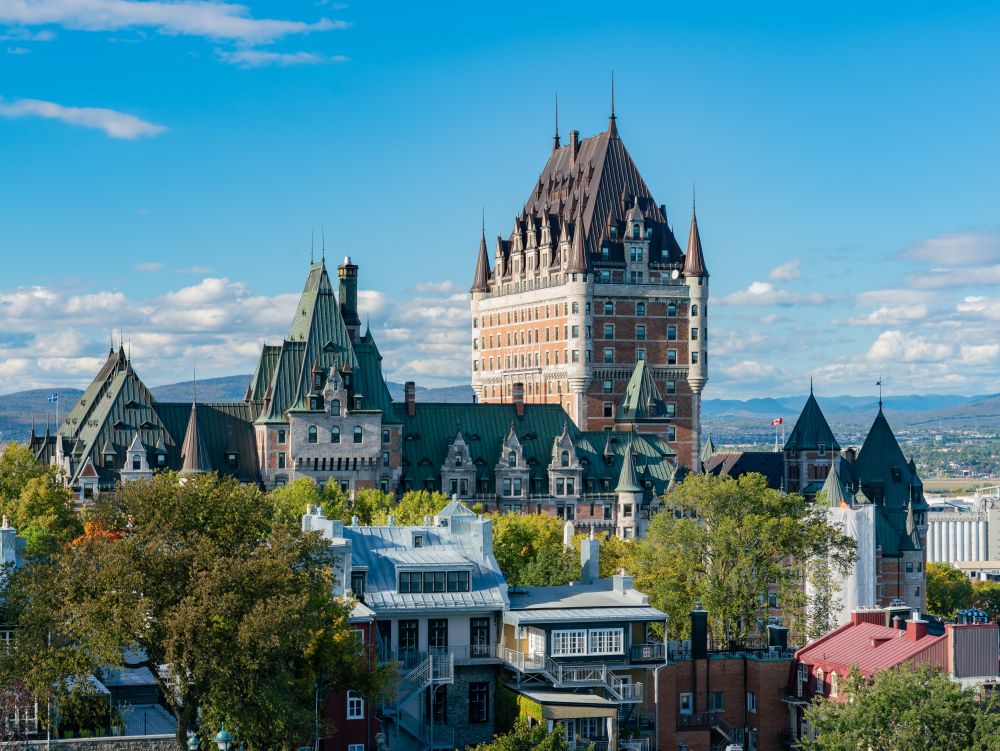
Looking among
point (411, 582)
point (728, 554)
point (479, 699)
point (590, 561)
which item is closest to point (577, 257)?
point (728, 554)

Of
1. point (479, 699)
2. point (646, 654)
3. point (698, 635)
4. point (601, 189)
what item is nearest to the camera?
point (479, 699)

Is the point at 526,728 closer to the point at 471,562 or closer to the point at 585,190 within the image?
the point at 471,562

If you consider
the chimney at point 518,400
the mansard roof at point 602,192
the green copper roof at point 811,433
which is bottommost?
the green copper roof at point 811,433

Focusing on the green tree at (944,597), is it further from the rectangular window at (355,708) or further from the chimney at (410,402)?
the rectangular window at (355,708)

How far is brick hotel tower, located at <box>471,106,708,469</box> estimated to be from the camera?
188m

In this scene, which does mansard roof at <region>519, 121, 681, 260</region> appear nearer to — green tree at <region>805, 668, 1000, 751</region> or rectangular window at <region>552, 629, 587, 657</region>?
rectangular window at <region>552, 629, 587, 657</region>

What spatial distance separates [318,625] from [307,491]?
68.7m

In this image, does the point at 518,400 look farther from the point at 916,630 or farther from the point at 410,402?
the point at 916,630

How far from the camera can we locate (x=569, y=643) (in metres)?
82.8

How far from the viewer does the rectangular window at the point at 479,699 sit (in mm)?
83625

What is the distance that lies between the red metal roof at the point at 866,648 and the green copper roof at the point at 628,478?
7536cm

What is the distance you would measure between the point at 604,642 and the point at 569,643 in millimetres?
1762

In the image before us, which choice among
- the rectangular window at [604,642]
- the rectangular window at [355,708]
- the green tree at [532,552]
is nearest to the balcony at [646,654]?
the rectangular window at [604,642]

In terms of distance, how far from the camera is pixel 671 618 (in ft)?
348
